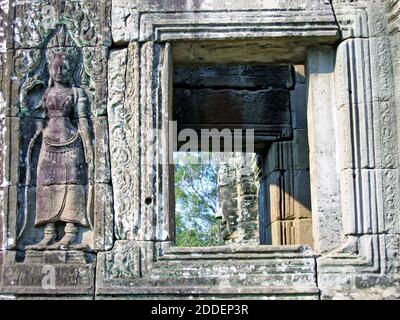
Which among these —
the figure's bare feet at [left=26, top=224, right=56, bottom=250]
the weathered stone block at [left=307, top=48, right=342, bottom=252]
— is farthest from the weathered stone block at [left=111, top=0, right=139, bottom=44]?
the figure's bare feet at [left=26, top=224, right=56, bottom=250]

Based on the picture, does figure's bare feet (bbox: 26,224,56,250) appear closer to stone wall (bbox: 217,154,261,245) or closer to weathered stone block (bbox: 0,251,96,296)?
weathered stone block (bbox: 0,251,96,296)

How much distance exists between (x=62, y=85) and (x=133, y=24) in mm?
875

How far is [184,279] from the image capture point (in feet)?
23.4

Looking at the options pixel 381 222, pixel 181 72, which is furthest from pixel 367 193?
pixel 181 72

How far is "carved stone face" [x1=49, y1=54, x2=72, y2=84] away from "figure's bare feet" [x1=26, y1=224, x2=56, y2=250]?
1.37 meters

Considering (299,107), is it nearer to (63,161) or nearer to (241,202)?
(241,202)

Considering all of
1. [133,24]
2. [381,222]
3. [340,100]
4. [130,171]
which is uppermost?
[133,24]

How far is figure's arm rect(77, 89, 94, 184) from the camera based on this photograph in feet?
24.5

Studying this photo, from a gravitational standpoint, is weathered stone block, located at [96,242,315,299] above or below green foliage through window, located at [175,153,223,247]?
below

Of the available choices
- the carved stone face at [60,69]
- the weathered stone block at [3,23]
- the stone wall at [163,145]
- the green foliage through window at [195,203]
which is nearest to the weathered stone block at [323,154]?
the stone wall at [163,145]
